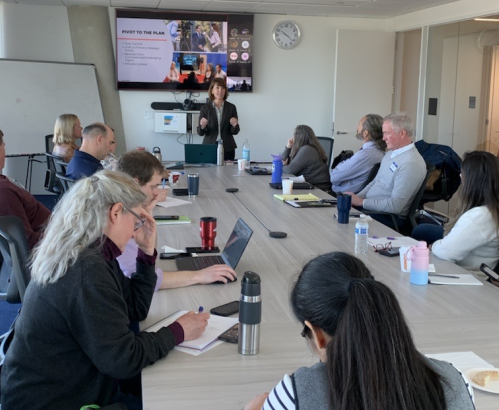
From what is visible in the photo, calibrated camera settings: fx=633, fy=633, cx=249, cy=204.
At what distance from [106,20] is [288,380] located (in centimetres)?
783

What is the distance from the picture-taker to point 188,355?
1924mm

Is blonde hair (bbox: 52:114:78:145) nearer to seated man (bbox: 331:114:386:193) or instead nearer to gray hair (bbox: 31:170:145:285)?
seated man (bbox: 331:114:386:193)

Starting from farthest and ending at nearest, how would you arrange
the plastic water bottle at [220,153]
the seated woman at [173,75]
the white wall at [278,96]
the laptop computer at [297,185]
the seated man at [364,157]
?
the white wall at [278,96] → the seated woman at [173,75] → the plastic water bottle at [220,153] → the seated man at [364,157] → the laptop computer at [297,185]

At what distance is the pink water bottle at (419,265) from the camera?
8.55ft

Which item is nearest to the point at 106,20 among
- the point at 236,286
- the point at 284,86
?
the point at 284,86

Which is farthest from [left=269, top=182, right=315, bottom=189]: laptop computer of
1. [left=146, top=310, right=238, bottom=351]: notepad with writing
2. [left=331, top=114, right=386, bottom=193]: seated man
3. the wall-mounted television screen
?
the wall-mounted television screen

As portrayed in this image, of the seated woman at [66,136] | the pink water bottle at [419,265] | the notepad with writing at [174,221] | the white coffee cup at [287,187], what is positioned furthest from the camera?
the seated woman at [66,136]

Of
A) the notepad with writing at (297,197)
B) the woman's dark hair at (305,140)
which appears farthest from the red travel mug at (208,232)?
the woman's dark hair at (305,140)

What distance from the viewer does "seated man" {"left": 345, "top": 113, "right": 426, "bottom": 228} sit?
4660 mm

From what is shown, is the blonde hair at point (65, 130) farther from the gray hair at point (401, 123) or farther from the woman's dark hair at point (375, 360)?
the woman's dark hair at point (375, 360)

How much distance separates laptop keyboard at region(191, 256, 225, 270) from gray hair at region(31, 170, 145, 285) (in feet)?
3.15

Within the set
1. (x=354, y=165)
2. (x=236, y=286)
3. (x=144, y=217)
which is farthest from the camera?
(x=354, y=165)

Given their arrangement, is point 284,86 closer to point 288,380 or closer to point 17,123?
point 17,123

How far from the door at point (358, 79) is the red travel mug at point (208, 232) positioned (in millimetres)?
5886
